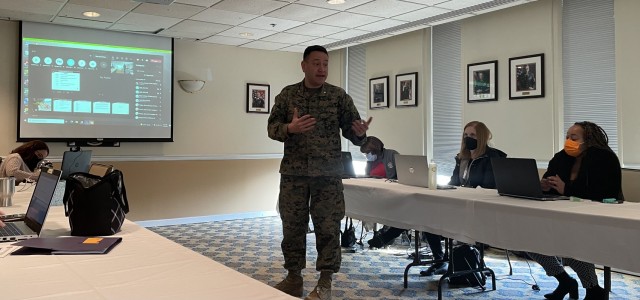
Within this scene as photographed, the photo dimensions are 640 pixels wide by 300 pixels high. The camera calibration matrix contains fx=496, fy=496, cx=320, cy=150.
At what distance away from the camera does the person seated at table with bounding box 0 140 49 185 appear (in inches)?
157

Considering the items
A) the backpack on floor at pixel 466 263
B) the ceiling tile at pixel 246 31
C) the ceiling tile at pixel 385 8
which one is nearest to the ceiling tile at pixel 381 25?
the ceiling tile at pixel 385 8

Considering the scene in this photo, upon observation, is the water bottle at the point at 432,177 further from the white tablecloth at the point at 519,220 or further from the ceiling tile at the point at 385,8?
the ceiling tile at the point at 385,8

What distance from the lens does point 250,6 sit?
15.9 feet

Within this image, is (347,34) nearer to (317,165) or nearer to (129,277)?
(317,165)

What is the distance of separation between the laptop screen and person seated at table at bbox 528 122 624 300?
2.68 m

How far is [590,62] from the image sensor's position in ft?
14.5

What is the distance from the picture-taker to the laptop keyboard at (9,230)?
170cm

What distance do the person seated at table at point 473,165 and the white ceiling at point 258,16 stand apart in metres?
1.43

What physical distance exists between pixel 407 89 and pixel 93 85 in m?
3.80

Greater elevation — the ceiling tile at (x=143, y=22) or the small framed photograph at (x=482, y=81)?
the ceiling tile at (x=143, y=22)

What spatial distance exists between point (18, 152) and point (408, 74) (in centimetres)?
425

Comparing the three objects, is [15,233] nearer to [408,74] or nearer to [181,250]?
[181,250]

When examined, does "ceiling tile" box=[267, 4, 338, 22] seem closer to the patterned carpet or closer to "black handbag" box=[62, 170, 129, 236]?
the patterned carpet

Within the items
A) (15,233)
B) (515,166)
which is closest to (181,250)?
(15,233)
